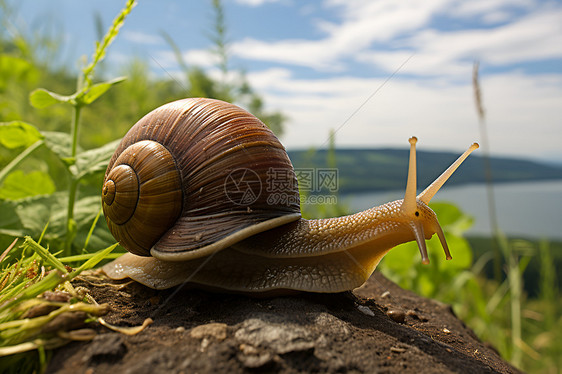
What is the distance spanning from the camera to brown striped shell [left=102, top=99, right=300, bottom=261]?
7.54 feet

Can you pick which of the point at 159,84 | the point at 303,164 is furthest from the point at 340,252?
the point at 159,84

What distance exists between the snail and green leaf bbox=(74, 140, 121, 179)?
28cm

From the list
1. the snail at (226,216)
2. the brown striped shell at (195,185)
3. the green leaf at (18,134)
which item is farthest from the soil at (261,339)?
the green leaf at (18,134)

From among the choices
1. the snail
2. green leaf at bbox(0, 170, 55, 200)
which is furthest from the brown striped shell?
green leaf at bbox(0, 170, 55, 200)

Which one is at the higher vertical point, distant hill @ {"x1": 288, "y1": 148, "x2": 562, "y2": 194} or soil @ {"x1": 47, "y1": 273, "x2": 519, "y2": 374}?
distant hill @ {"x1": 288, "y1": 148, "x2": 562, "y2": 194}

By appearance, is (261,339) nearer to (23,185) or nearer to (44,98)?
(44,98)

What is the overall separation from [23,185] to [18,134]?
2.36ft

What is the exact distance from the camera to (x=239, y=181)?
2303mm

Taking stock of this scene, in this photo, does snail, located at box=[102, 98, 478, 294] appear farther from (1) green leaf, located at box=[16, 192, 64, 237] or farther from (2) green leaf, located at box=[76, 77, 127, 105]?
(1) green leaf, located at box=[16, 192, 64, 237]

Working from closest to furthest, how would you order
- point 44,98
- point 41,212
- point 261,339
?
point 261,339 < point 44,98 < point 41,212

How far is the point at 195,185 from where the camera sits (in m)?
2.34

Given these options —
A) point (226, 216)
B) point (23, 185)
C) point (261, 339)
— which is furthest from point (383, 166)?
point (261, 339)

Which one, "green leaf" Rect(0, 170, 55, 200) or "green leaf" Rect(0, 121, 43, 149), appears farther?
"green leaf" Rect(0, 170, 55, 200)

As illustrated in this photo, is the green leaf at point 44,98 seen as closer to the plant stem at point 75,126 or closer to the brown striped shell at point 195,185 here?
the plant stem at point 75,126
